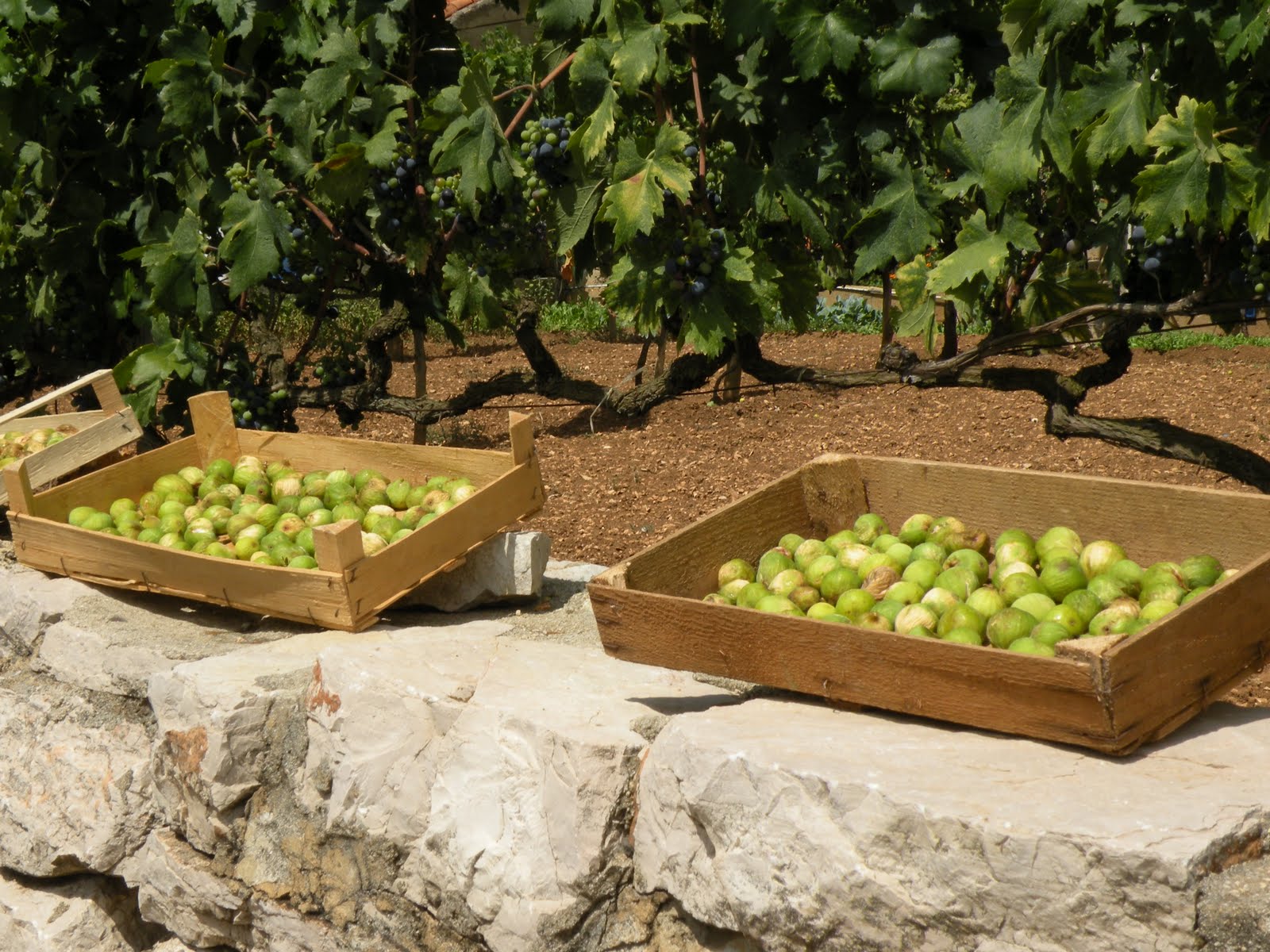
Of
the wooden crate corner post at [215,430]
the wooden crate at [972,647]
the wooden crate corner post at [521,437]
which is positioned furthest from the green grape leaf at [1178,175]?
the wooden crate corner post at [215,430]

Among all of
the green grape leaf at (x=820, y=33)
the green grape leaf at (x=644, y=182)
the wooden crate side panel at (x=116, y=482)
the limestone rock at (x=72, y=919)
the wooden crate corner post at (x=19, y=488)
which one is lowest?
the limestone rock at (x=72, y=919)

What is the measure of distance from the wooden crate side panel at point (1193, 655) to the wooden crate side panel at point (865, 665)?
58mm

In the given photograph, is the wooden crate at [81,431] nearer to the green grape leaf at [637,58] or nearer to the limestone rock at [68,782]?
the limestone rock at [68,782]

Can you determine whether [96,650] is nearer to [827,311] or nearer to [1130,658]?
[1130,658]

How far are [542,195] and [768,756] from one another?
2192 mm

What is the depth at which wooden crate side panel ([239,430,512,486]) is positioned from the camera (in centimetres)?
390

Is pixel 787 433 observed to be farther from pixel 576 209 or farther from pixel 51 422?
pixel 51 422

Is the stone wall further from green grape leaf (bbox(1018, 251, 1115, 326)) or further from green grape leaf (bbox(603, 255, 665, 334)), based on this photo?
green grape leaf (bbox(1018, 251, 1115, 326))

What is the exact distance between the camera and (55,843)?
3.79 metres

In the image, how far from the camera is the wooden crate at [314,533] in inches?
134

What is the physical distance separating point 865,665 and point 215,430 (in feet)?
9.25

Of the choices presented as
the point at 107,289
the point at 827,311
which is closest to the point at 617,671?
the point at 107,289

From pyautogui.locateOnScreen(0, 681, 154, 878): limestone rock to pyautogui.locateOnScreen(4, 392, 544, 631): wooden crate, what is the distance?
369 mm

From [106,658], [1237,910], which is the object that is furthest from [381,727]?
[1237,910]
